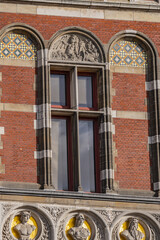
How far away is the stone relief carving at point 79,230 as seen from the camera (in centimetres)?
2662

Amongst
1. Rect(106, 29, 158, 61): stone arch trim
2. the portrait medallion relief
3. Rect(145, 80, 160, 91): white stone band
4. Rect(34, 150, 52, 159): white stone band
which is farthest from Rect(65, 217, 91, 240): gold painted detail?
Rect(106, 29, 158, 61): stone arch trim

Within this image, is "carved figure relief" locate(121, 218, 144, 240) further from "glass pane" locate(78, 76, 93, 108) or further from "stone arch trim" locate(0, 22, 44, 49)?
"stone arch trim" locate(0, 22, 44, 49)

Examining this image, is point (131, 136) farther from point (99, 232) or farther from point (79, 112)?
point (99, 232)

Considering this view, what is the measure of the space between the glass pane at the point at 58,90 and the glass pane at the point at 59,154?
0.39 metres

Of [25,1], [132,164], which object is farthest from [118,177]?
[25,1]

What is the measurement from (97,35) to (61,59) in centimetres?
104

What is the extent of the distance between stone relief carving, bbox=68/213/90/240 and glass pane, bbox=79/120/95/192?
0.82 meters

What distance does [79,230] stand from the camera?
26.7m

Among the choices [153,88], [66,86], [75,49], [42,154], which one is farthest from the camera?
[153,88]

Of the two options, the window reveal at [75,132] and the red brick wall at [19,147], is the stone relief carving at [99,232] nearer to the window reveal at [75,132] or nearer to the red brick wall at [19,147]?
the window reveal at [75,132]

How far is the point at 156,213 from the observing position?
89.4 ft

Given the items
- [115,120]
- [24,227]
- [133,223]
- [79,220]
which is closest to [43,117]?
[115,120]

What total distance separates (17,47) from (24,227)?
13.4 feet

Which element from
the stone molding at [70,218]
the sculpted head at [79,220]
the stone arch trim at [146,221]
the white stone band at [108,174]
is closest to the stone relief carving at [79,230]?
the sculpted head at [79,220]
